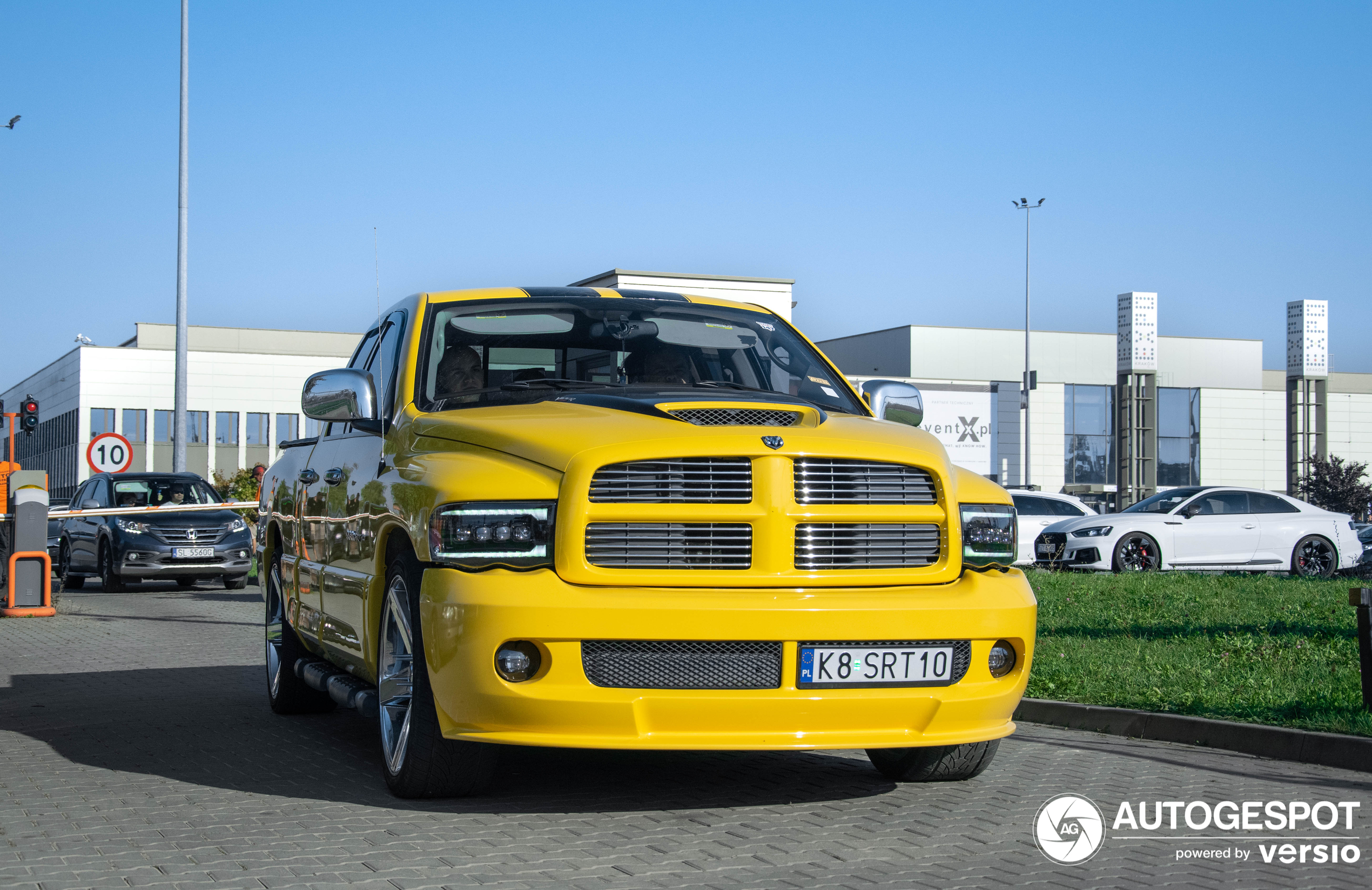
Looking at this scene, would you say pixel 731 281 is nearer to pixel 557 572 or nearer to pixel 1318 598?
pixel 1318 598

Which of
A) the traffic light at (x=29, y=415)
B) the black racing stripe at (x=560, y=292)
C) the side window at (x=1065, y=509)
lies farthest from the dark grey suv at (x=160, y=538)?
the black racing stripe at (x=560, y=292)

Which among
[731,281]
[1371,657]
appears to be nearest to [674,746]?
[1371,657]

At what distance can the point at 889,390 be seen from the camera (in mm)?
6941

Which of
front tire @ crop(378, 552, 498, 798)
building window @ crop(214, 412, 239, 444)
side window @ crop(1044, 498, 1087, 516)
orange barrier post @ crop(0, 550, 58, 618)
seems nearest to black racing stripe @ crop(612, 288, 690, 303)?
front tire @ crop(378, 552, 498, 798)

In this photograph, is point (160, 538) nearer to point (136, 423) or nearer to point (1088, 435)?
point (136, 423)

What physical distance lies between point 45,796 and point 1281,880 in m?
4.61

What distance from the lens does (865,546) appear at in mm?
5383

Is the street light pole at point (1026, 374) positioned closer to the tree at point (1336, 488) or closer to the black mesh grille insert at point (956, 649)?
the tree at point (1336, 488)

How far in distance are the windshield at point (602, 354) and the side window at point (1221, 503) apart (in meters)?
17.2

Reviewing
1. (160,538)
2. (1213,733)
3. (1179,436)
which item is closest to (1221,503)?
(160,538)

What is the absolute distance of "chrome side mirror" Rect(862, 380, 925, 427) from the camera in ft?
22.6

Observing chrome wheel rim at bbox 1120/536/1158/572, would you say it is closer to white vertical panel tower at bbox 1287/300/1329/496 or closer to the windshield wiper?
the windshield wiper

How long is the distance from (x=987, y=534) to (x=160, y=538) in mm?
17888

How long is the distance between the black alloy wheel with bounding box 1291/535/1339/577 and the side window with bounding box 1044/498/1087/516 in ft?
14.3
